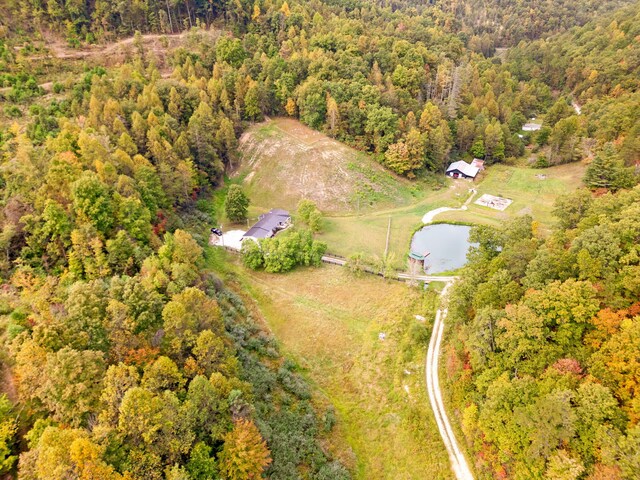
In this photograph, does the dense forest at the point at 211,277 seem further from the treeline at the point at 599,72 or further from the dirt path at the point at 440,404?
the dirt path at the point at 440,404

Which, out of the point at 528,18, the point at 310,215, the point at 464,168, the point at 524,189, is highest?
the point at 528,18

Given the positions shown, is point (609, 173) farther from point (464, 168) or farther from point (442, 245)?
point (442, 245)

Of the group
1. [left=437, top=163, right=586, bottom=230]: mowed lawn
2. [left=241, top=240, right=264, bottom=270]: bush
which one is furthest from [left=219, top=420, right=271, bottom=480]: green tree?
[left=437, top=163, right=586, bottom=230]: mowed lawn

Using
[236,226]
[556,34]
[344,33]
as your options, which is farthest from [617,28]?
[236,226]

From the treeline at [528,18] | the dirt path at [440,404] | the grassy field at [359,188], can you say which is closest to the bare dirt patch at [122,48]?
the grassy field at [359,188]

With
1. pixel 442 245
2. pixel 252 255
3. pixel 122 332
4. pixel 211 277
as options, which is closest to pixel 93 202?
pixel 211 277

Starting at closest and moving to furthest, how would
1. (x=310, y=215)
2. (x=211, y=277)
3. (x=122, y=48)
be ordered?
(x=211, y=277), (x=310, y=215), (x=122, y=48)

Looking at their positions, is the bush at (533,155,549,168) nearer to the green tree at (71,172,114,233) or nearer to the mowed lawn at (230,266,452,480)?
the mowed lawn at (230,266,452,480)
